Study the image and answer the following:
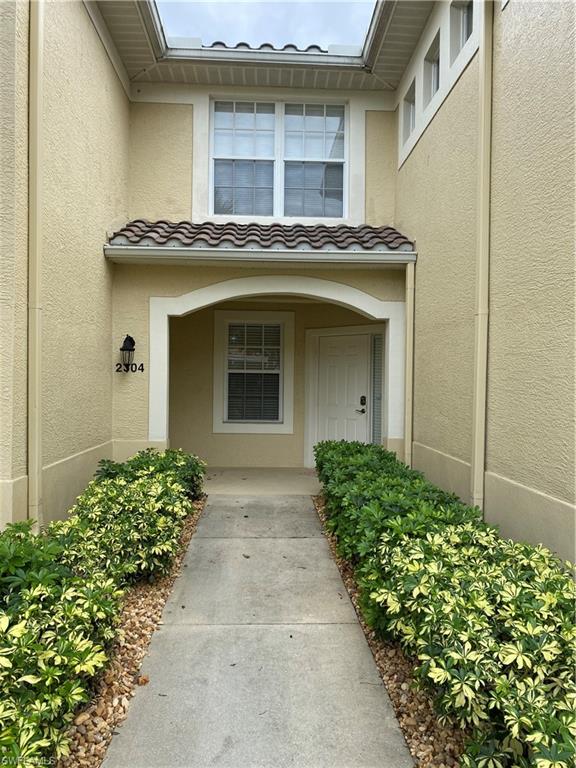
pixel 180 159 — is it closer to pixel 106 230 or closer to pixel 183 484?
pixel 106 230

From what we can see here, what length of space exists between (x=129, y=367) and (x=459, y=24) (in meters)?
6.13

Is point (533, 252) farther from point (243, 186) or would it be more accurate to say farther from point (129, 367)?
point (243, 186)

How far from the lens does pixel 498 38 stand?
4.89 meters

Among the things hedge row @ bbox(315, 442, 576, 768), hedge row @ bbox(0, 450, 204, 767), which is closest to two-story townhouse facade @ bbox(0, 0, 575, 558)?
hedge row @ bbox(315, 442, 576, 768)

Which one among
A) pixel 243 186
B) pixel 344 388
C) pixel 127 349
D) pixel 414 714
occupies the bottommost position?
pixel 414 714

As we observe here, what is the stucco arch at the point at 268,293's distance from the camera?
24.5 ft

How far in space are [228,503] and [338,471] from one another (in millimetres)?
1968

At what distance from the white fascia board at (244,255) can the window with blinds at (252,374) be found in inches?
108

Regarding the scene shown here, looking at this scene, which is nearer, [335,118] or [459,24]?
[459,24]

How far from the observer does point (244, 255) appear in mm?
7105

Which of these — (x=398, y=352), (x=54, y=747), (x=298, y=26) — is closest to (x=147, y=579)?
(x=54, y=747)

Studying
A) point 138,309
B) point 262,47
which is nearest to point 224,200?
point 262,47

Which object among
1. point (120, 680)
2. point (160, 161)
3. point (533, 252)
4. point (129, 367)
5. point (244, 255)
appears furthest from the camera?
point (160, 161)

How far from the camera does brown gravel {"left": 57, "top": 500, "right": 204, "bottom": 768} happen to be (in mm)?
2672
